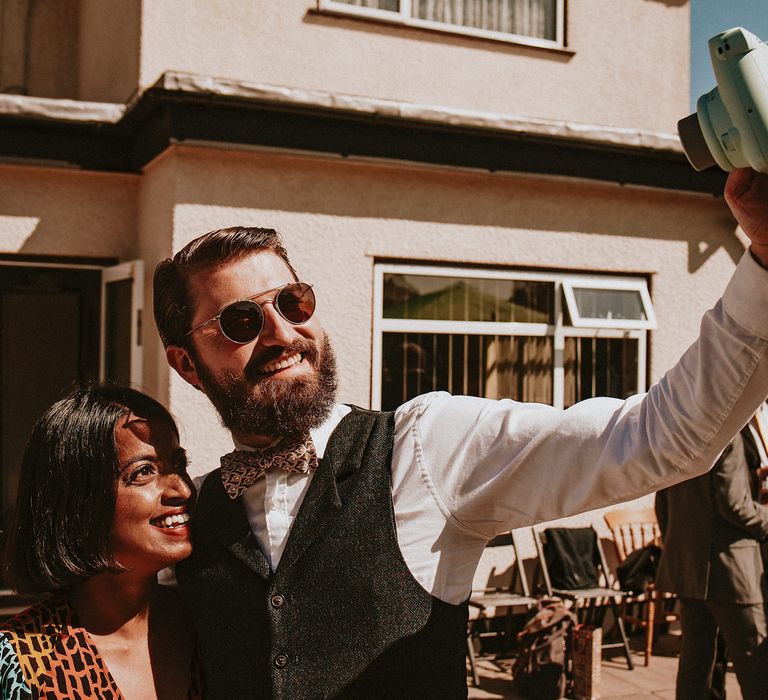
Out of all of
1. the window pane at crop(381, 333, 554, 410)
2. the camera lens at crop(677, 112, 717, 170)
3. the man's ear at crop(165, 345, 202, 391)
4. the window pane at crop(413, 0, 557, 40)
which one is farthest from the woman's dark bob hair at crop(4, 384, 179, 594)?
the window pane at crop(413, 0, 557, 40)

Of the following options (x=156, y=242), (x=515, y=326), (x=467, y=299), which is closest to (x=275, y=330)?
(x=156, y=242)

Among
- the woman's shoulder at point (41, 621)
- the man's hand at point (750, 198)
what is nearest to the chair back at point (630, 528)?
the woman's shoulder at point (41, 621)

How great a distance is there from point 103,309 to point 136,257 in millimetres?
457

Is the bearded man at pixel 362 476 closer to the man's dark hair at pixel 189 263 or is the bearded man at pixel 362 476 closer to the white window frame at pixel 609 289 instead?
the man's dark hair at pixel 189 263

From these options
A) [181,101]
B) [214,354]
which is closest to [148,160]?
[181,101]

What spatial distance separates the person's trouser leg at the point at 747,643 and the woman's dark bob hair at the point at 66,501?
313cm

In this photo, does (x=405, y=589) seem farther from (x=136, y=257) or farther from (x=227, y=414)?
(x=136, y=257)

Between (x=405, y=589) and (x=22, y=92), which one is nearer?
(x=405, y=589)

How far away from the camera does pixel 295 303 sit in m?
1.94

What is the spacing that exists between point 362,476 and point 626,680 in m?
4.46

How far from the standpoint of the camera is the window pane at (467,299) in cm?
563

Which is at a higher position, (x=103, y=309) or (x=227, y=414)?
(x=103, y=309)

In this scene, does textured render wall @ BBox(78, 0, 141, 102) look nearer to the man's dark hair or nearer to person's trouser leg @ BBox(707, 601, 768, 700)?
the man's dark hair

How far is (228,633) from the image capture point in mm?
1721
